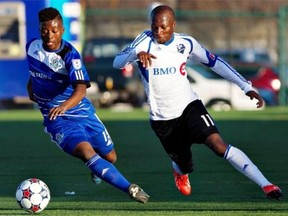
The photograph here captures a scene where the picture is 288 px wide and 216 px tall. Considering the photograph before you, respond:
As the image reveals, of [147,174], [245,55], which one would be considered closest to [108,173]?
[147,174]

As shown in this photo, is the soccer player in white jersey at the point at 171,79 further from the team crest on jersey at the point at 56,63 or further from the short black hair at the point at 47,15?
the short black hair at the point at 47,15

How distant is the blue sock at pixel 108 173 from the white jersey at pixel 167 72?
0.92m

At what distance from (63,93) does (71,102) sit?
49 cm

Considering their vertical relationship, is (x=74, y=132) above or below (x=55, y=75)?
below

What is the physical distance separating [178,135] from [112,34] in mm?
28419

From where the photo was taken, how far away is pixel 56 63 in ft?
31.7

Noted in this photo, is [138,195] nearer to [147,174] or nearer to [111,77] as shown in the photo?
[147,174]

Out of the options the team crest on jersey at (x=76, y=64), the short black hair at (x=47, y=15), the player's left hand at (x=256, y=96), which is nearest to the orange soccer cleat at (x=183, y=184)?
the player's left hand at (x=256, y=96)

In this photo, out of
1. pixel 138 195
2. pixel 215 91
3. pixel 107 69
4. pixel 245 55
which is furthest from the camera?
pixel 245 55

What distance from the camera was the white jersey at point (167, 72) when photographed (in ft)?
32.0

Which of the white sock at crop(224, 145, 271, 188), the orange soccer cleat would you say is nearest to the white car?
the orange soccer cleat

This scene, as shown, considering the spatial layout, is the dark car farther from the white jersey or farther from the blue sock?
the blue sock

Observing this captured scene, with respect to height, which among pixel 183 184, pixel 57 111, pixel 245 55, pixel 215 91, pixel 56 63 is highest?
pixel 56 63

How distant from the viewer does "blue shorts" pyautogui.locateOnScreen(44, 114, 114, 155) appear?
951cm
